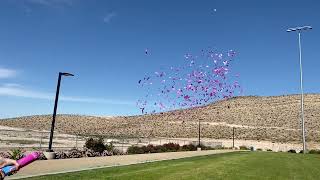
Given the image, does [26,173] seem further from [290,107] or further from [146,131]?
[290,107]

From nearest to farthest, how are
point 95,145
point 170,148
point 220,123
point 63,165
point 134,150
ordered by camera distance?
point 63,165, point 95,145, point 134,150, point 170,148, point 220,123

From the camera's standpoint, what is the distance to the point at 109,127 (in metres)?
167

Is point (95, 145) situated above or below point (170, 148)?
below

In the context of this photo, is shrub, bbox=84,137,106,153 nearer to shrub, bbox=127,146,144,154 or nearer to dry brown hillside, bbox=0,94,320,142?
shrub, bbox=127,146,144,154

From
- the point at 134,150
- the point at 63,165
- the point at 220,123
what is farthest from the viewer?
the point at 220,123

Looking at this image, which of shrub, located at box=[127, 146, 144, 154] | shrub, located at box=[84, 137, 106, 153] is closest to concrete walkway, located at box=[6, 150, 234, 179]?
shrub, located at box=[84, 137, 106, 153]

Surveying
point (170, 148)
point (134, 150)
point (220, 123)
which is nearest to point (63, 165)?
point (134, 150)

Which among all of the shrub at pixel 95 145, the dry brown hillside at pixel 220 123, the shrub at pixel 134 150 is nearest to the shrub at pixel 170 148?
the shrub at pixel 134 150

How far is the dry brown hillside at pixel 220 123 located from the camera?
13725 cm

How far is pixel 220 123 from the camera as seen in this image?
516 feet

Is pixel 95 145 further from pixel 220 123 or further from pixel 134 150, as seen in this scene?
pixel 220 123

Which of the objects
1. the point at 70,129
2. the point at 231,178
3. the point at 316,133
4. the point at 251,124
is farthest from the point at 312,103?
the point at 231,178

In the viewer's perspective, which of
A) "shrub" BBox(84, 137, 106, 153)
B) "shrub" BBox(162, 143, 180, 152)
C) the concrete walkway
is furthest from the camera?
"shrub" BBox(162, 143, 180, 152)

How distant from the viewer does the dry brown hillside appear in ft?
450
